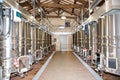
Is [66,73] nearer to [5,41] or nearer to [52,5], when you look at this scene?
[5,41]

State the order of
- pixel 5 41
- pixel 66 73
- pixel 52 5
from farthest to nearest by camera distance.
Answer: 1. pixel 52 5
2. pixel 66 73
3. pixel 5 41

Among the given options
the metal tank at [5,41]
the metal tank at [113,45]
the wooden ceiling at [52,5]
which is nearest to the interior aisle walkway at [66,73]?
the metal tank at [113,45]

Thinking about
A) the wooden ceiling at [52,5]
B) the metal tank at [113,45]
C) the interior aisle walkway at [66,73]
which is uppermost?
the wooden ceiling at [52,5]

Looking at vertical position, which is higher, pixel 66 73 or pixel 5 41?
pixel 5 41

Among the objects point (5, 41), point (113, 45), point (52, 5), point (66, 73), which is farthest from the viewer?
point (52, 5)

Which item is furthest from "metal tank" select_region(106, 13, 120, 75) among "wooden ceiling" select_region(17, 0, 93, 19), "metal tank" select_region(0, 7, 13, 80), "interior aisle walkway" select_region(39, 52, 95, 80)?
"wooden ceiling" select_region(17, 0, 93, 19)

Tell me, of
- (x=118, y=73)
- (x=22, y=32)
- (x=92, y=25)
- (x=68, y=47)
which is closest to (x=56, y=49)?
(x=68, y=47)

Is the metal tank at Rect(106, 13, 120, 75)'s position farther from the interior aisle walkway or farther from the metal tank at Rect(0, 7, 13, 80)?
the metal tank at Rect(0, 7, 13, 80)

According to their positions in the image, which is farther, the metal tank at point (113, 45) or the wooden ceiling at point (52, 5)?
the wooden ceiling at point (52, 5)

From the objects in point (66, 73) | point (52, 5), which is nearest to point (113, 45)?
point (66, 73)

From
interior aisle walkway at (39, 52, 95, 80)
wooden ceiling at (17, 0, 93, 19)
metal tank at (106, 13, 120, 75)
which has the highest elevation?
wooden ceiling at (17, 0, 93, 19)

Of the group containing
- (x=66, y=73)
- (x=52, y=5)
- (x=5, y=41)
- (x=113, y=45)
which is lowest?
(x=66, y=73)

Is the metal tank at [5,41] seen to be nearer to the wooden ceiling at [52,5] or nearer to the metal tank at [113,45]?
the metal tank at [113,45]

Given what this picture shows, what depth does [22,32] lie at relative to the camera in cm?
657
